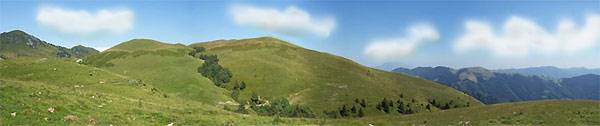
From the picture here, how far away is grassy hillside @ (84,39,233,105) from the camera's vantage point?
7625 cm

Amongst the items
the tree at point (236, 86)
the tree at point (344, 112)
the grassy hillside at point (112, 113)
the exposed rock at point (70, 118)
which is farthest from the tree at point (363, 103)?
the exposed rock at point (70, 118)

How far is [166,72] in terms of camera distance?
90812 mm

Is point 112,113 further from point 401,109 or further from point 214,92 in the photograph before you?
point 401,109

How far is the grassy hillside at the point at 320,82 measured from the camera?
103 m

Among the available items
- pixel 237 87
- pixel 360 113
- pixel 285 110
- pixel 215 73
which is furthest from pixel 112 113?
pixel 215 73

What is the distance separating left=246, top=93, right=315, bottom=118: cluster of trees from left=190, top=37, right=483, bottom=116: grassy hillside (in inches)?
225

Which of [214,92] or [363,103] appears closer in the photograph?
[214,92]

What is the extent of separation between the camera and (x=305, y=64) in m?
151

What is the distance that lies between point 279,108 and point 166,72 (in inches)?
1723

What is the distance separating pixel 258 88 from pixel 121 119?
8581 cm

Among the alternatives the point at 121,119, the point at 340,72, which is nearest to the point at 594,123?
the point at 121,119

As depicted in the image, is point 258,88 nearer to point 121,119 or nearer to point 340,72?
point 340,72

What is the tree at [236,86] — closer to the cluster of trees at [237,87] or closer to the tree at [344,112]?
the cluster of trees at [237,87]

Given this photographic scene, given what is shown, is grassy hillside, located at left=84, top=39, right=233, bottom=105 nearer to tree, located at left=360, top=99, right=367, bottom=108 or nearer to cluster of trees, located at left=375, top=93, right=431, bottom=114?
tree, located at left=360, top=99, right=367, bottom=108
